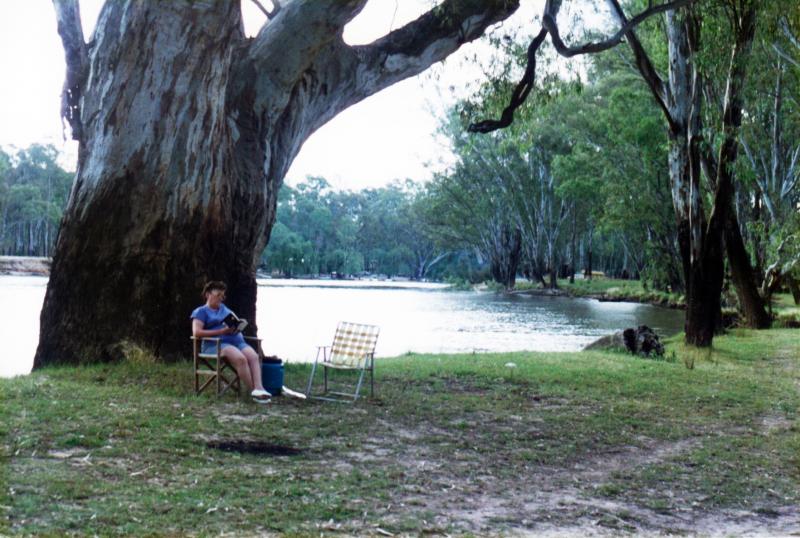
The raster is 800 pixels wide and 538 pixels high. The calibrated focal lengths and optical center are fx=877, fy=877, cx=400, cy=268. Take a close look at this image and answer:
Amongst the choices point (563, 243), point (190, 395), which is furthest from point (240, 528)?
point (563, 243)

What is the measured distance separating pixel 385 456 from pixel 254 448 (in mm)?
938

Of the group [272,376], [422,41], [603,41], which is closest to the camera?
[272,376]

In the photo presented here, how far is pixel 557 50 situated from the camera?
508 inches

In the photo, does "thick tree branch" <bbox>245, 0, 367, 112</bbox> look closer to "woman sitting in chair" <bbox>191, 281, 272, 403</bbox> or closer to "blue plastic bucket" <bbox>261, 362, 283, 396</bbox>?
"woman sitting in chair" <bbox>191, 281, 272, 403</bbox>

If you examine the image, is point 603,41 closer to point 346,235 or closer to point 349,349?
point 349,349

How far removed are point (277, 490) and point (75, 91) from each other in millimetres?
6599

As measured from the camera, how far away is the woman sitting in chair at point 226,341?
317 inches

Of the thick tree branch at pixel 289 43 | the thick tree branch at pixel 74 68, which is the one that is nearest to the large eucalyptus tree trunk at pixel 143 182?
the thick tree branch at pixel 74 68

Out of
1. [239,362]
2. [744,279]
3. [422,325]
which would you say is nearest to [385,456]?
[239,362]

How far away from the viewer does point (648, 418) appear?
8.70 m

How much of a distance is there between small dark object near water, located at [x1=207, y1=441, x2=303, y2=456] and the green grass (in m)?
0.10

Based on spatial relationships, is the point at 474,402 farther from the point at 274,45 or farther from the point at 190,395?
the point at 274,45

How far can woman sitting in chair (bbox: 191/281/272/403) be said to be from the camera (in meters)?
8.05

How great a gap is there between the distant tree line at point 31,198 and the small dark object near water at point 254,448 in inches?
2613
